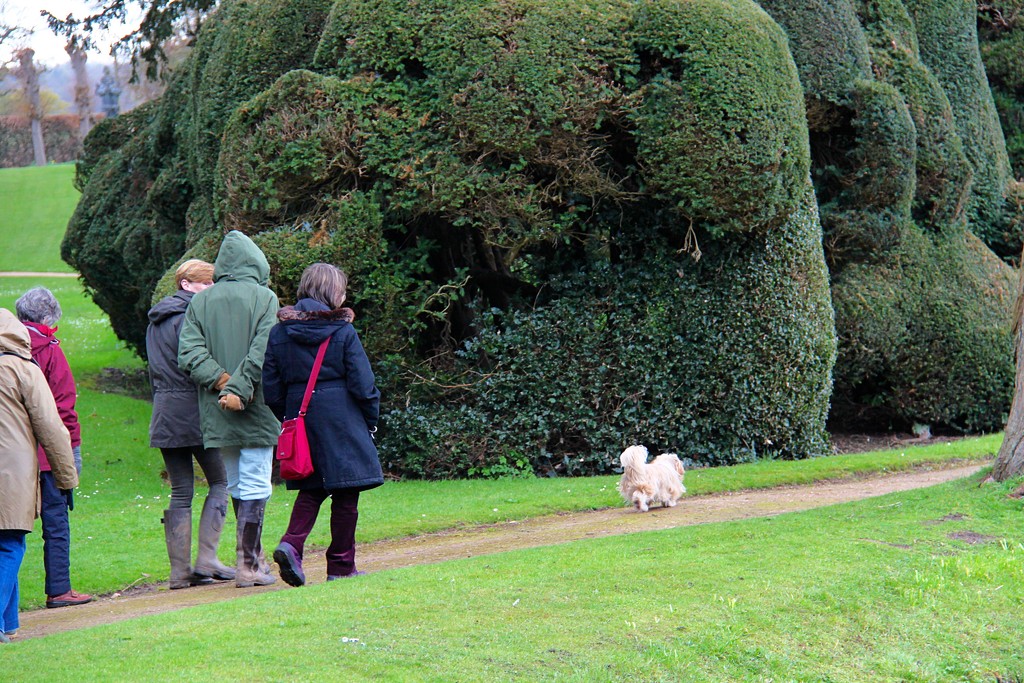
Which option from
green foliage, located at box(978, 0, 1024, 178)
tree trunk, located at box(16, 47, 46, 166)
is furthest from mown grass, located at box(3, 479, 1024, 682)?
tree trunk, located at box(16, 47, 46, 166)

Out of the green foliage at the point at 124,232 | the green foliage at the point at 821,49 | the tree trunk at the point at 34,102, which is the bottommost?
the green foliage at the point at 124,232

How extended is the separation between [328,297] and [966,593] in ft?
14.3

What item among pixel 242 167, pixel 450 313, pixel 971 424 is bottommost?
pixel 971 424

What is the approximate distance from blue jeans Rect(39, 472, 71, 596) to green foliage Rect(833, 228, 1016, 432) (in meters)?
11.7

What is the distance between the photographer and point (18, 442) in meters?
6.52

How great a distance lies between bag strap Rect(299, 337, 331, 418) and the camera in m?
6.85

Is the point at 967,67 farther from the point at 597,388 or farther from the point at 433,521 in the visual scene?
the point at 433,521

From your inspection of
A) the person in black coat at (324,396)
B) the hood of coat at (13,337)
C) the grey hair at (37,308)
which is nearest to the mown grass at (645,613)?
the person in black coat at (324,396)

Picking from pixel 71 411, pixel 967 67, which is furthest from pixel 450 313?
pixel 967 67

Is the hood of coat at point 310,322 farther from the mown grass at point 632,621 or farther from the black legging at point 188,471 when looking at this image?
the mown grass at point 632,621

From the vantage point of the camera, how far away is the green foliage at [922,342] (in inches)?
641

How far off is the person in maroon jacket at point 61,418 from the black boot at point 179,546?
0.65 meters

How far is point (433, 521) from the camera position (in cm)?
1016

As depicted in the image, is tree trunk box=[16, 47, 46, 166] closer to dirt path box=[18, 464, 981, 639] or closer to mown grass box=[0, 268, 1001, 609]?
mown grass box=[0, 268, 1001, 609]
